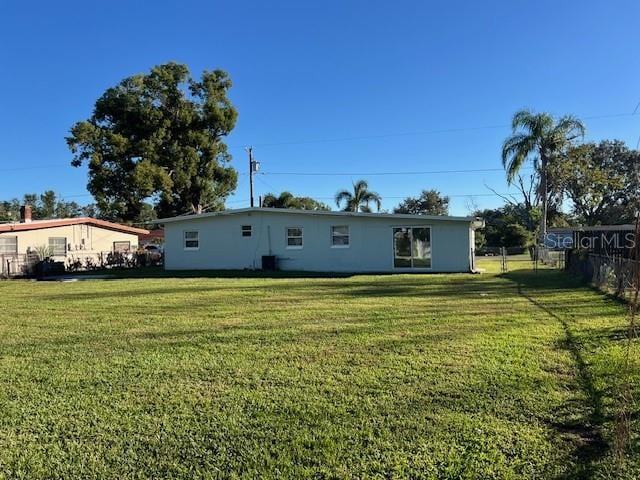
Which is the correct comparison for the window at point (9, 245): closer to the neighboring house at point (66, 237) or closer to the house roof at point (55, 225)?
the neighboring house at point (66, 237)

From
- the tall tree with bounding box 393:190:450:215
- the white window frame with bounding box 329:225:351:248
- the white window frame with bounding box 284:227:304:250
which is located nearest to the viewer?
the white window frame with bounding box 329:225:351:248

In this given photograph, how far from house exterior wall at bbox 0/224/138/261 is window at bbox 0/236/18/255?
0.14 meters

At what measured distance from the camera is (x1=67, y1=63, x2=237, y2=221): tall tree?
110 ft

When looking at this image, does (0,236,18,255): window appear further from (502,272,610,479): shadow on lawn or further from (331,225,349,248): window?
(502,272,610,479): shadow on lawn

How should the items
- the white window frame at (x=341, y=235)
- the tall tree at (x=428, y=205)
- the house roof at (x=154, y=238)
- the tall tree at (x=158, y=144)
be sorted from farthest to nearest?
the tall tree at (x=428, y=205) → the house roof at (x=154, y=238) → the tall tree at (x=158, y=144) → the white window frame at (x=341, y=235)

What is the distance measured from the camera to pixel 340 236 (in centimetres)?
2170

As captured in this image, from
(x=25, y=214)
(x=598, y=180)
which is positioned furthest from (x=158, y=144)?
(x=598, y=180)

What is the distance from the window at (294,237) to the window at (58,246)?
11737 mm

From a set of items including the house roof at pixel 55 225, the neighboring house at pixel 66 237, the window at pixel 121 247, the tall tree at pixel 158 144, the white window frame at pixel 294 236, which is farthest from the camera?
the tall tree at pixel 158 144

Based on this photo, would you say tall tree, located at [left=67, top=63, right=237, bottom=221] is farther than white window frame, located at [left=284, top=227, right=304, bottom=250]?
Yes

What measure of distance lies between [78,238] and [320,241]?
529 inches

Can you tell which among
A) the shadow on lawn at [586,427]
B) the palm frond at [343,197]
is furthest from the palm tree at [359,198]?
the shadow on lawn at [586,427]

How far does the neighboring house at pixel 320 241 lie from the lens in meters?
20.4

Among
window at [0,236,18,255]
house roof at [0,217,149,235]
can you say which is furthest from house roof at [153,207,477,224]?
window at [0,236,18,255]
